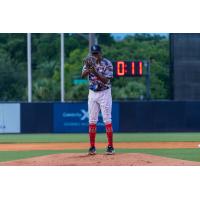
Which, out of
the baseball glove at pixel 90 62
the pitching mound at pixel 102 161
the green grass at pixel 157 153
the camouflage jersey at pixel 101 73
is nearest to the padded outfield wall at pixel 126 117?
the green grass at pixel 157 153

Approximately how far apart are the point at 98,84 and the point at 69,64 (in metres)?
34.3

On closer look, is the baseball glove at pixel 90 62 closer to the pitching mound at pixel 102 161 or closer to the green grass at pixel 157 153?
the pitching mound at pixel 102 161

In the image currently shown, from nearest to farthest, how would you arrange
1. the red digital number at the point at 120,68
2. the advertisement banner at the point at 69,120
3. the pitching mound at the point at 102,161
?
the pitching mound at the point at 102,161
the advertisement banner at the point at 69,120
the red digital number at the point at 120,68

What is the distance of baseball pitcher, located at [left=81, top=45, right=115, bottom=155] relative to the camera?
9656mm

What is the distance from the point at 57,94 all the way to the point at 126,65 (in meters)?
19.3

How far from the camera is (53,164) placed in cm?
921

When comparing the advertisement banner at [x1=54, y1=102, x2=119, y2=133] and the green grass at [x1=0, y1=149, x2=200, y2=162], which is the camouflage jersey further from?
the advertisement banner at [x1=54, y1=102, x2=119, y2=133]

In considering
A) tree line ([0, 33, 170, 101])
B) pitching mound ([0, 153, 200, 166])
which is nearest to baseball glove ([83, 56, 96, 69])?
pitching mound ([0, 153, 200, 166])

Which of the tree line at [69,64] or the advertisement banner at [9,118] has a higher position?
the tree line at [69,64]

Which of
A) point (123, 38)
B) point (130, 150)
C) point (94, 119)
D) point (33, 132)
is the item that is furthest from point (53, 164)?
point (123, 38)

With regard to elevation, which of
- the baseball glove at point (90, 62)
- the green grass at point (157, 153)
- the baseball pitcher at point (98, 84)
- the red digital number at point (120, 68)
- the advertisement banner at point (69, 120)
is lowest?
the green grass at point (157, 153)

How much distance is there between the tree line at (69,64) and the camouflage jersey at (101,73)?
85.0ft

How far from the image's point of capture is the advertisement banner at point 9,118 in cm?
1991

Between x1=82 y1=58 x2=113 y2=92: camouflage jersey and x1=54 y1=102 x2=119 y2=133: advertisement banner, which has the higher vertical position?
x1=82 y1=58 x2=113 y2=92: camouflage jersey
